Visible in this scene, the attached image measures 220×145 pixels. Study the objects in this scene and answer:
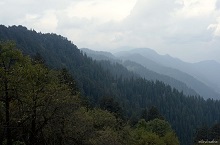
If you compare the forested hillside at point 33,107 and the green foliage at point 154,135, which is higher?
the forested hillside at point 33,107

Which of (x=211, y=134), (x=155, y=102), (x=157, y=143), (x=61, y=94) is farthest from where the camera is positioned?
(x=155, y=102)

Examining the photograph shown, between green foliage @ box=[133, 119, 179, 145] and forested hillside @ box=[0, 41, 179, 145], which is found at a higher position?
forested hillside @ box=[0, 41, 179, 145]

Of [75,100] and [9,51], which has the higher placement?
[9,51]

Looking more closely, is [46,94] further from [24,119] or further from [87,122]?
[87,122]

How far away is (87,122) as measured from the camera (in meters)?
31.4

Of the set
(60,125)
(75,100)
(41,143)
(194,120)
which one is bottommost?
(194,120)

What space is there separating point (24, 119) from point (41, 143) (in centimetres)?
502

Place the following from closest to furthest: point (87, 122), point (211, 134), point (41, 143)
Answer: point (41, 143), point (87, 122), point (211, 134)

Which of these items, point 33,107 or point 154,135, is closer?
point 33,107

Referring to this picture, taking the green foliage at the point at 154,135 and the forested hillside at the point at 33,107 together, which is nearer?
the forested hillside at the point at 33,107

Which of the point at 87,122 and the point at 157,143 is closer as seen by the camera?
the point at 87,122

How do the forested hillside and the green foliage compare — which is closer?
the forested hillside

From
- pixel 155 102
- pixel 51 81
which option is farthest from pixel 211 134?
pixel 155 102

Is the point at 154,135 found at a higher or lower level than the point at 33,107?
lower
